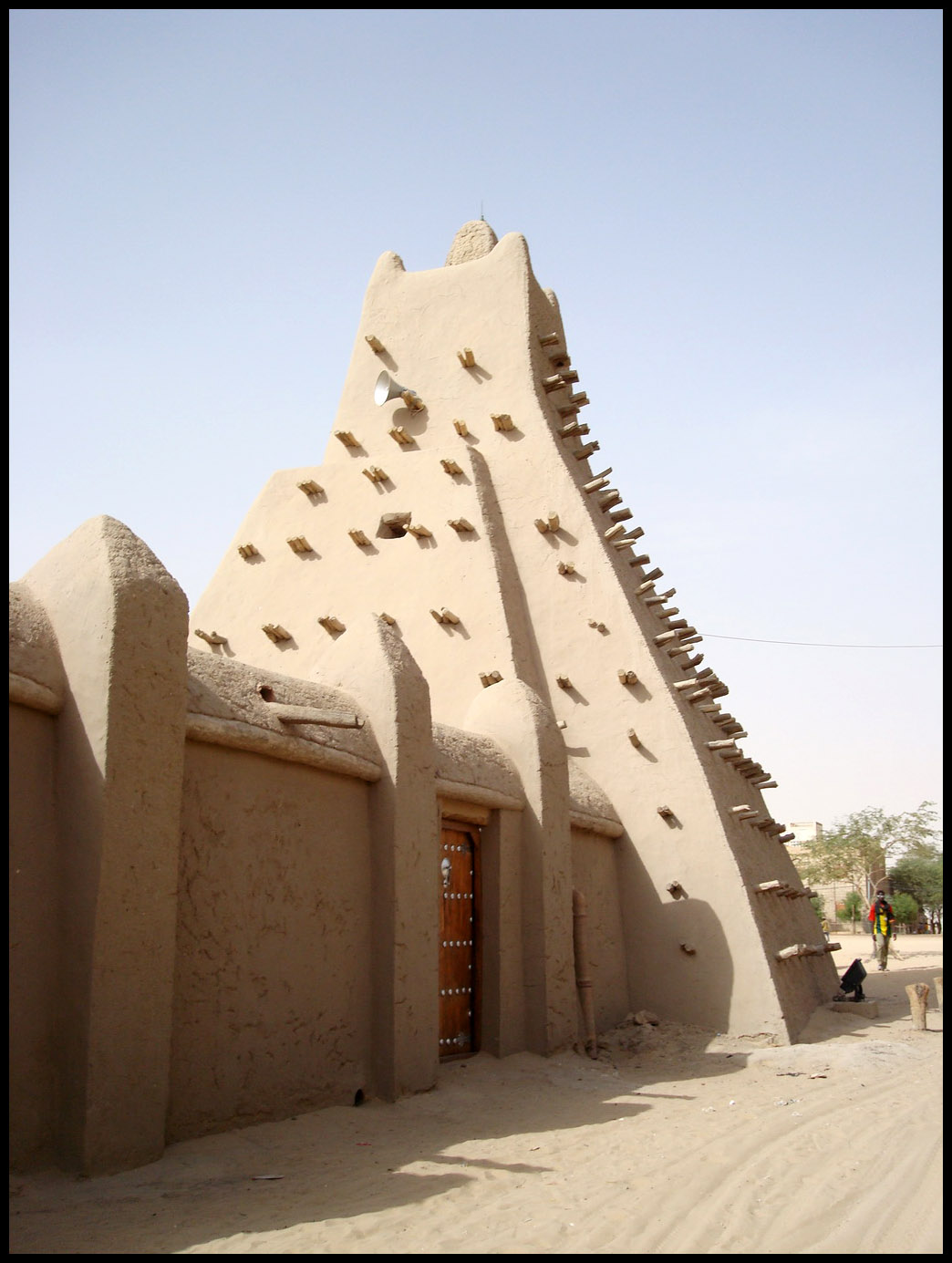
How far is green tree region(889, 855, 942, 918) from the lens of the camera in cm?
4066

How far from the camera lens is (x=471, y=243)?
16.2 meters

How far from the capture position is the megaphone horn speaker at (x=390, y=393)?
45.9 feet

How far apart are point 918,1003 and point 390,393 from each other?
30.2 feet

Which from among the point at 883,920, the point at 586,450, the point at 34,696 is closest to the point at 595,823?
the point at 586,450

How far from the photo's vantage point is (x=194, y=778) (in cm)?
635

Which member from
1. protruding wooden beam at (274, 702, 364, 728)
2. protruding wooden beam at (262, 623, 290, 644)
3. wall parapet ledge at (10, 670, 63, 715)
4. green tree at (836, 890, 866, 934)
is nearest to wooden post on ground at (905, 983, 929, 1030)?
protruding wooden beam at (274, 702, 364, 728)

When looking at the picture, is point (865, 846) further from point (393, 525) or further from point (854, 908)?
point (393, 525)

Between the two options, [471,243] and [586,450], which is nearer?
[586,450]

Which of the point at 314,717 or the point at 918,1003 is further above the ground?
the point at 314,717

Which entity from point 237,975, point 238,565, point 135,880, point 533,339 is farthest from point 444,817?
point 533,339

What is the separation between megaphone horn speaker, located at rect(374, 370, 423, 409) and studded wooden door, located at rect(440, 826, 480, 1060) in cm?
676

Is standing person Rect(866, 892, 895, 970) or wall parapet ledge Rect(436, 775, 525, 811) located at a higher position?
wall parapet ledge Rect(436, 775, 525, 811)

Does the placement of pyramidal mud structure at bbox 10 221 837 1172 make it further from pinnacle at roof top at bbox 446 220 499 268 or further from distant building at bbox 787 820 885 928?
distant building at bbox 787 820 885 928

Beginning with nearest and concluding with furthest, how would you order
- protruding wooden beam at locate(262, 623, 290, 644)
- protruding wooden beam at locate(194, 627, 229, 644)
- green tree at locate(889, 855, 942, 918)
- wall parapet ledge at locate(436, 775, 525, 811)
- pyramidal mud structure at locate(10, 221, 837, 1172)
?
pyramidal mud structure at locate(10, 221, 837, 1172) → wall parapet ledge at locate(436, 775, 525, 811) → protruding wooden beam at locate(262, 623, 290, 644) → protruding wooden beam at locate(194, 627, 229, 644) → green tree at locate(889, 855, 942, 918)
